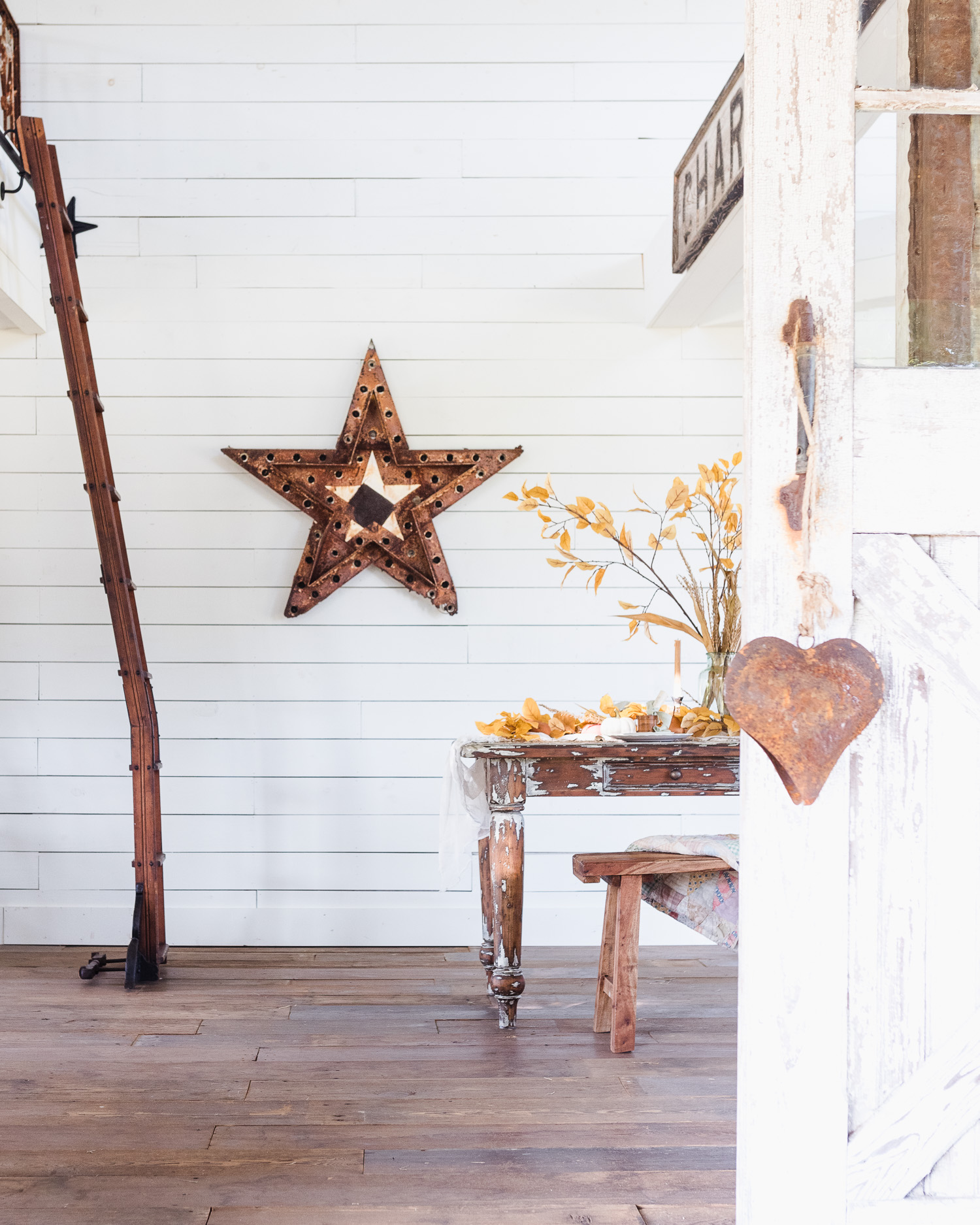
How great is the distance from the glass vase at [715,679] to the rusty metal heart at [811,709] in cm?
168

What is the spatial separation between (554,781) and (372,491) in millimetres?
1438

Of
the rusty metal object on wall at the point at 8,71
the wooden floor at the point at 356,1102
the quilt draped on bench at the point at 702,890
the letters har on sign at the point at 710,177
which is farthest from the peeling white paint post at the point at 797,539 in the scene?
the rusty metal object on wall at the point at 8,71

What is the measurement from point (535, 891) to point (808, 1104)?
269cm

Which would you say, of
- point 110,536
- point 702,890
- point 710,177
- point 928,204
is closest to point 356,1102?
point 702,890

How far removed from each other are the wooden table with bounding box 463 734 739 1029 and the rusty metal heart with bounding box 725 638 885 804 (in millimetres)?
1588

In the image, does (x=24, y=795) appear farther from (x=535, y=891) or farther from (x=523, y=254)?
(x=523, y=254)

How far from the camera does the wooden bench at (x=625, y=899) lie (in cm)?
239

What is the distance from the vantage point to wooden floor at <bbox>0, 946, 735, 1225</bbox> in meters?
1.71

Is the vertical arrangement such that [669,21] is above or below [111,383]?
above

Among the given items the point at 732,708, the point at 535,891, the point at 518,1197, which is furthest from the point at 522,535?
the point at 732,708

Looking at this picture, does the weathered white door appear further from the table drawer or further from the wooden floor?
the table drawer

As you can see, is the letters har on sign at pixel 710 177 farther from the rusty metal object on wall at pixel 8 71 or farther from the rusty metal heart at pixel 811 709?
the rusty metal object on wall at pixel 8 71

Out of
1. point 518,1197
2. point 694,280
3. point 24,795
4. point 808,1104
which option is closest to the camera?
point 808,1104

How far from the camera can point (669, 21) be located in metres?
3.71
